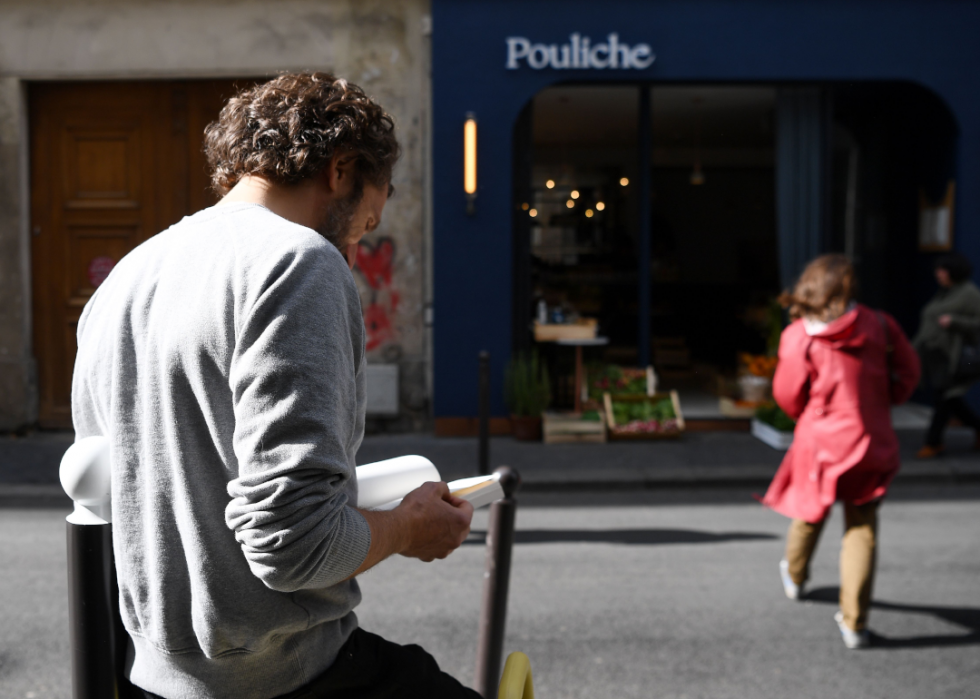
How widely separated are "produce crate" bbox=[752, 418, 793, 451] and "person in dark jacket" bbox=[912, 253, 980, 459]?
121cm

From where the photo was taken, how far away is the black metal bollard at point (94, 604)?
1646 millimetres

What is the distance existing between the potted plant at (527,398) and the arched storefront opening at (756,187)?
1.21 ft

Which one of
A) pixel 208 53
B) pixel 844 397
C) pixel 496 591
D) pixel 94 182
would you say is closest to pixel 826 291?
pixel 844 397

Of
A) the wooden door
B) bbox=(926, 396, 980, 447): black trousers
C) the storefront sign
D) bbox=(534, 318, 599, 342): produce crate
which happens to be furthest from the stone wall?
bbox=(926, 396, 980, 447): black trousers

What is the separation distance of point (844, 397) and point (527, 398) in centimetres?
550

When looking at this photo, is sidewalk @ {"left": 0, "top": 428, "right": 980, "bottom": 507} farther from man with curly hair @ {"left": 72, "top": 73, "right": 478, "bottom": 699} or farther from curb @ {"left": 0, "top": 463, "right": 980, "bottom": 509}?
man with curly hair @ {"left": 72, "top": 73, "right": 478, "bottom": 699}

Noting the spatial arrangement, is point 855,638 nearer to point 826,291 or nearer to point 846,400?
point 846,400

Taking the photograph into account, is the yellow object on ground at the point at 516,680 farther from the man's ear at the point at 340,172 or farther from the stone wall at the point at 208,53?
the stone wall at the point at 208,53

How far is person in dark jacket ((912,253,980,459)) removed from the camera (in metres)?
8.82

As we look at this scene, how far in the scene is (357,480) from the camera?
163cm

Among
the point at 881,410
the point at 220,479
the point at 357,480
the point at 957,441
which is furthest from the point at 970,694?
the point at 957,441

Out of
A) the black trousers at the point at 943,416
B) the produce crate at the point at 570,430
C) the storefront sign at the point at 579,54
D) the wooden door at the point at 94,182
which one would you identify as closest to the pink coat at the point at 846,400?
the black trousers at the point at 943,416

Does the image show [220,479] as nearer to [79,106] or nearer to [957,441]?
[957,441]

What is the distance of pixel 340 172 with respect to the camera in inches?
63.2
